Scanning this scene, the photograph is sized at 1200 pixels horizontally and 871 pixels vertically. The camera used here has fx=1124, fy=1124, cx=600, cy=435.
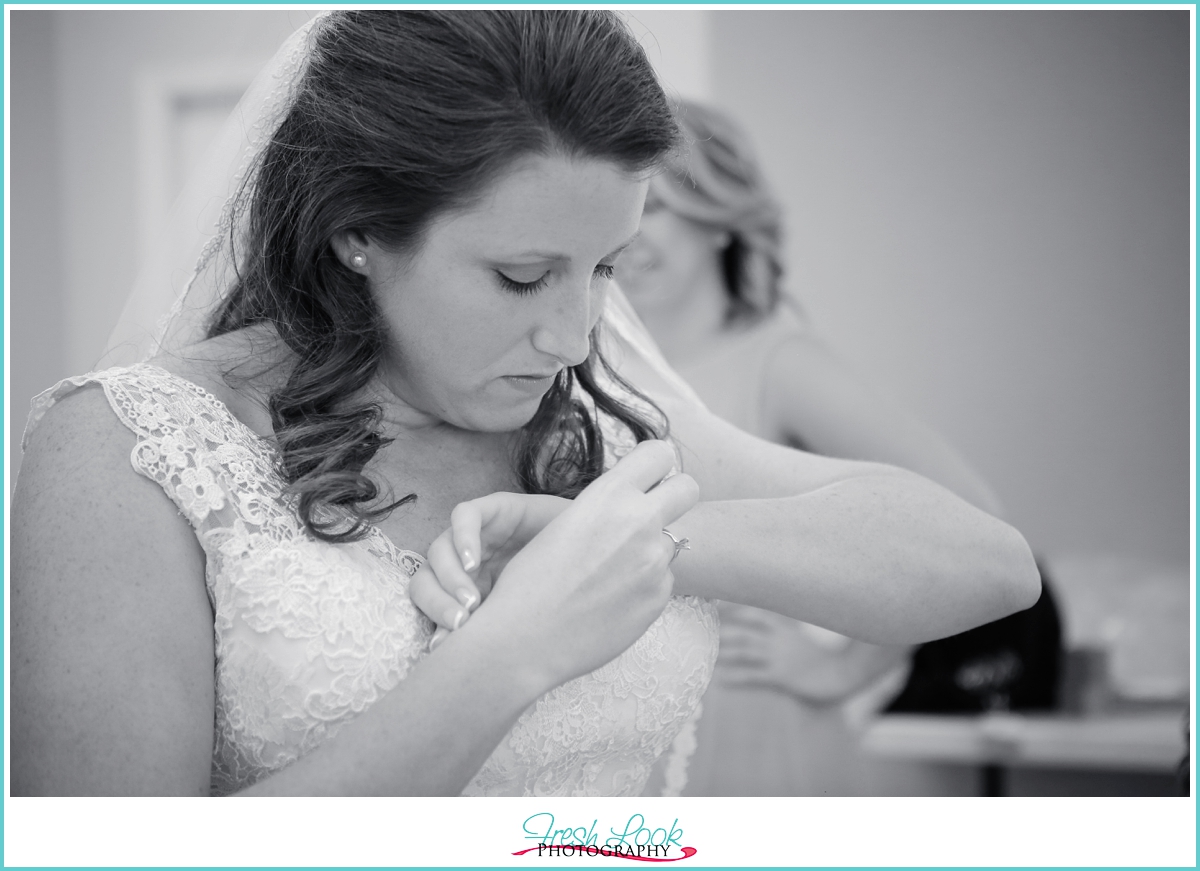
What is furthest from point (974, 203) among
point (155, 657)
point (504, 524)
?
point (155, 657)

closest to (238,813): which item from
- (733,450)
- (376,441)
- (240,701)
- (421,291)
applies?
(240,701)

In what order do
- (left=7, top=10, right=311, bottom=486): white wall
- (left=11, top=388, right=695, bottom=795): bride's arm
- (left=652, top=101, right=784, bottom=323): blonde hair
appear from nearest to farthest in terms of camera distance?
1. (left=11, top=388, right=695, bottom=795): bride's arm
2. (left=652, top=101, right=784, bottom=323): blonde hair
3. (left=7, top=10, right=311, bottom=486): white wall

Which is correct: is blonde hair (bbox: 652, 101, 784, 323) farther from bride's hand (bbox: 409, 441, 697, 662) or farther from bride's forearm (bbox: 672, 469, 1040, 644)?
bride's hand (bbox: 409, 441, 697, 662)

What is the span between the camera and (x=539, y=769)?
113cm

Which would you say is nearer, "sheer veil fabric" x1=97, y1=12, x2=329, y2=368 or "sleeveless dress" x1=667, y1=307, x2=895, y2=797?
"sheer veil fabric" x1=97, y1=12, x2=329, y2=368

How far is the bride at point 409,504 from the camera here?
2.95 ft

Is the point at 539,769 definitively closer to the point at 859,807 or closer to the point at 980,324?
the point at 859,807

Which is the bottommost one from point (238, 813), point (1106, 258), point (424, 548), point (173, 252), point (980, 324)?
point (980, 324)

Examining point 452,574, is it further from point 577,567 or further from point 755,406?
point 755,406

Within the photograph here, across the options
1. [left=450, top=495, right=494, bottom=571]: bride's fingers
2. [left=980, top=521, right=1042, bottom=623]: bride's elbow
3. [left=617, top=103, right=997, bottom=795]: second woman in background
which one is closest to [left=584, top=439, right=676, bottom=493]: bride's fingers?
[left=450, top=495, right=494, bottom=571]: bride's fingers

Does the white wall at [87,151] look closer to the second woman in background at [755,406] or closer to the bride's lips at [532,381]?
the second woman in background at [755,406]

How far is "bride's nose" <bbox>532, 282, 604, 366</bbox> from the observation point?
107 centimetres

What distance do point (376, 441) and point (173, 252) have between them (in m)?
0.42

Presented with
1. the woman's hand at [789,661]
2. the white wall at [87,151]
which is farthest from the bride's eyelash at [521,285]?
the white wall at [87,151]
